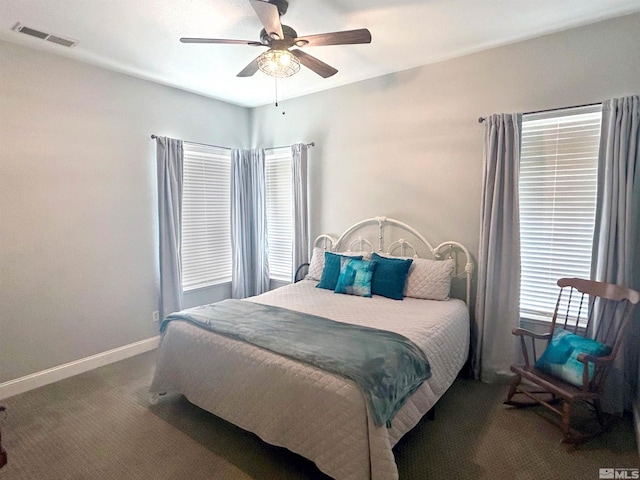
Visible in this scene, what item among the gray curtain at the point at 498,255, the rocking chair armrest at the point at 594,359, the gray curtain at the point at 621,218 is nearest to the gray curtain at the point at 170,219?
the gray curtain at the point at 498,255

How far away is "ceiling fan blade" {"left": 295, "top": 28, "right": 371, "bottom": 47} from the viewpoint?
2.20 meters

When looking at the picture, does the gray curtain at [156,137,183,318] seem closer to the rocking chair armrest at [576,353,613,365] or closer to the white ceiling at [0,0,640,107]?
the white ceiling at [0,0,640,107]

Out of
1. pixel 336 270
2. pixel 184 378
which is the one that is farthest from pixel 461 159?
pixel 184 378

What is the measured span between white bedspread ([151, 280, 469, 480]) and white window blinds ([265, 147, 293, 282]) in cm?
152

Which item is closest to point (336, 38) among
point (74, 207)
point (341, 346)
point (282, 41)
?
point (282, 41)

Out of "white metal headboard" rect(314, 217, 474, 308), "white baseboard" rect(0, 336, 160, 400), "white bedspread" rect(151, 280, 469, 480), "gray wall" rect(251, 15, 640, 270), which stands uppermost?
"gray wall" rect(251, 15, 640, 270)

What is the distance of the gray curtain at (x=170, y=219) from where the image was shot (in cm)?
386

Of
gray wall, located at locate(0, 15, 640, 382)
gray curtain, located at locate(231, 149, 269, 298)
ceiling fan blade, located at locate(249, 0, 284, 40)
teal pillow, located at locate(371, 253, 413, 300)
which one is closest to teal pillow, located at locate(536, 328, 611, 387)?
gray wall, located at locate(0, 15, 640, 382)

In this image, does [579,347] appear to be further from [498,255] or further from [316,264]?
[316,264]

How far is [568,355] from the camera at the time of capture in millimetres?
2408

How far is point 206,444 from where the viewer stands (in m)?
2.33

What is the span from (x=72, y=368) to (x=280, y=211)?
109 inches

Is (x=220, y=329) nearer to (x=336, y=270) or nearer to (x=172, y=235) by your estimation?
(x=336, y=270)

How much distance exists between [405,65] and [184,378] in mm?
3439
